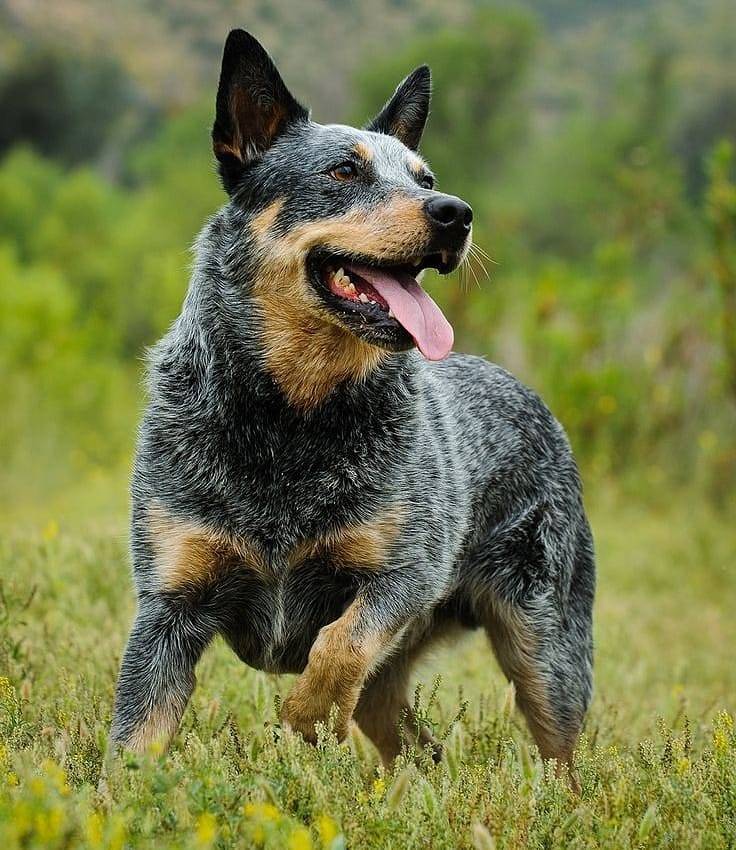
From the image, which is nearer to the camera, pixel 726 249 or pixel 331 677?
pixel 331 677

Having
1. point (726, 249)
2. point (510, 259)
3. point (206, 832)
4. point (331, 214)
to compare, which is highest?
point (331, 214)

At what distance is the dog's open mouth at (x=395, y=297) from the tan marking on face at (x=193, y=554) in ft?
3.01

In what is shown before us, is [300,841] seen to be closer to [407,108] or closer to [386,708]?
[386,708]

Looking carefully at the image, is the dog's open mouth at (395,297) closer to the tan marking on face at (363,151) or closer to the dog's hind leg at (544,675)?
the tan marking on face at (363,151)

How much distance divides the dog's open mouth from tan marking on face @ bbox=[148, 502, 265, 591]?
0.92 m

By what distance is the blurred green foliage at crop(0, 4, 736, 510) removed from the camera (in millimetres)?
12906

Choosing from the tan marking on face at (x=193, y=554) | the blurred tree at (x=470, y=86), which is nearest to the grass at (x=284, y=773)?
the tan marking on face at (x=193, y=554)

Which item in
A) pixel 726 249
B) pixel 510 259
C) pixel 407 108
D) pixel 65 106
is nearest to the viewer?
pixel 407 108

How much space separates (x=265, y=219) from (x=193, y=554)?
4.23 feet

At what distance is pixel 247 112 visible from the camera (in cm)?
474

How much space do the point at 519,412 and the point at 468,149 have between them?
3101 cm

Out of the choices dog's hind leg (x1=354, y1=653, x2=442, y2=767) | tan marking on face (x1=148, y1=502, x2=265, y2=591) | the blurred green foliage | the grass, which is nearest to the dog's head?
the blurred green foliage

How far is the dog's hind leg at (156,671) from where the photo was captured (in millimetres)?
4082

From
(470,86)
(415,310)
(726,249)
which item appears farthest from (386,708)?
(470,86)
